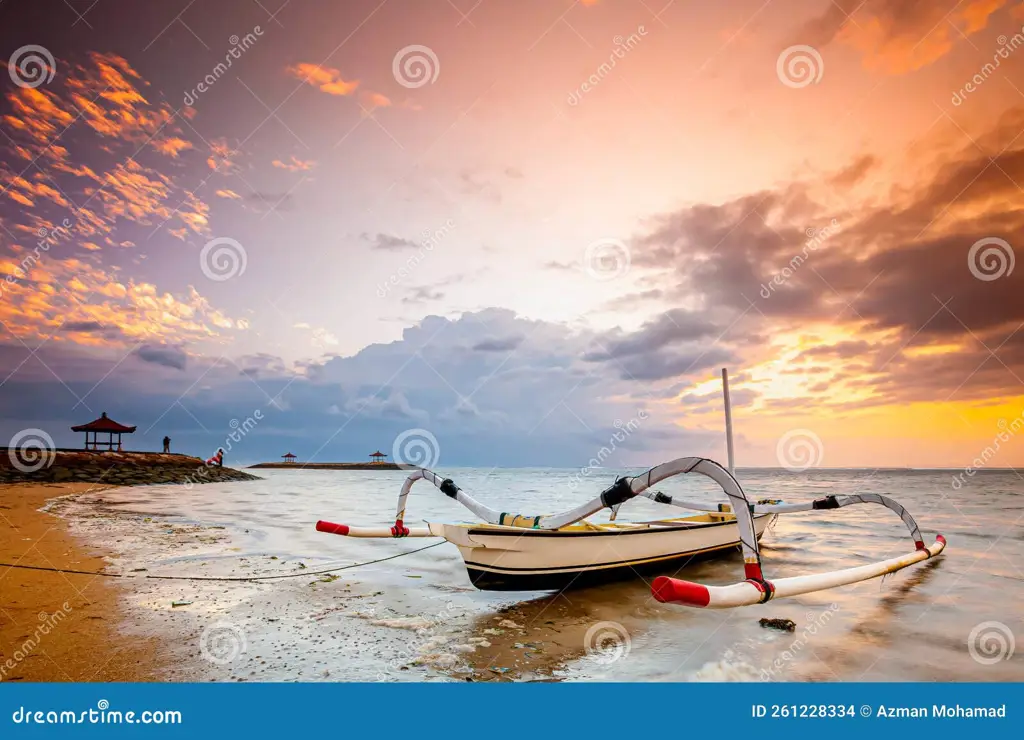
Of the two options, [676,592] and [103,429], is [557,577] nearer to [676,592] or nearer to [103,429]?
[676,592]

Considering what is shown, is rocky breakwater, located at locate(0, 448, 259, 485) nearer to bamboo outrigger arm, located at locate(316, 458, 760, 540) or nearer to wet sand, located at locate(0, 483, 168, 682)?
wet sand, located at locate(0, 483, 168, 682)

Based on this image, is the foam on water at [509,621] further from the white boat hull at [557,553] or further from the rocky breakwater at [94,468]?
the rocky breakwater at [94,468]

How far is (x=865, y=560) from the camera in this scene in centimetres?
1309

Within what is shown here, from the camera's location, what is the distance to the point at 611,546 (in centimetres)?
827

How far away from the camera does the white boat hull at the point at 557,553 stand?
7129mm

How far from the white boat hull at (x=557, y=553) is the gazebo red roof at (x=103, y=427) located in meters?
49.2

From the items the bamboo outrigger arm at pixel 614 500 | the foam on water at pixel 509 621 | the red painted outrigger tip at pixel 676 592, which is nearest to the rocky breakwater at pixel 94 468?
the foam on water at pixel 509 621

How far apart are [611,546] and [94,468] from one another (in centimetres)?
4173

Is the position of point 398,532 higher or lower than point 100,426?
lower

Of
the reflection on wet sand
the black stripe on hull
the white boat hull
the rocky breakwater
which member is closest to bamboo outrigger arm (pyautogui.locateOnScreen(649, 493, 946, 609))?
the reflection on wet sand

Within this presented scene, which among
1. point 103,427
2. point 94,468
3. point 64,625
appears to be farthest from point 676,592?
point 103,427

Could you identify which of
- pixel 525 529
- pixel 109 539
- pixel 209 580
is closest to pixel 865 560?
pixel 525 529

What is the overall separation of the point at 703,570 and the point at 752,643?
15.4ft

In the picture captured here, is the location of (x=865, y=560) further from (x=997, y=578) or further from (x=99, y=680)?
(x=99, y=680)
